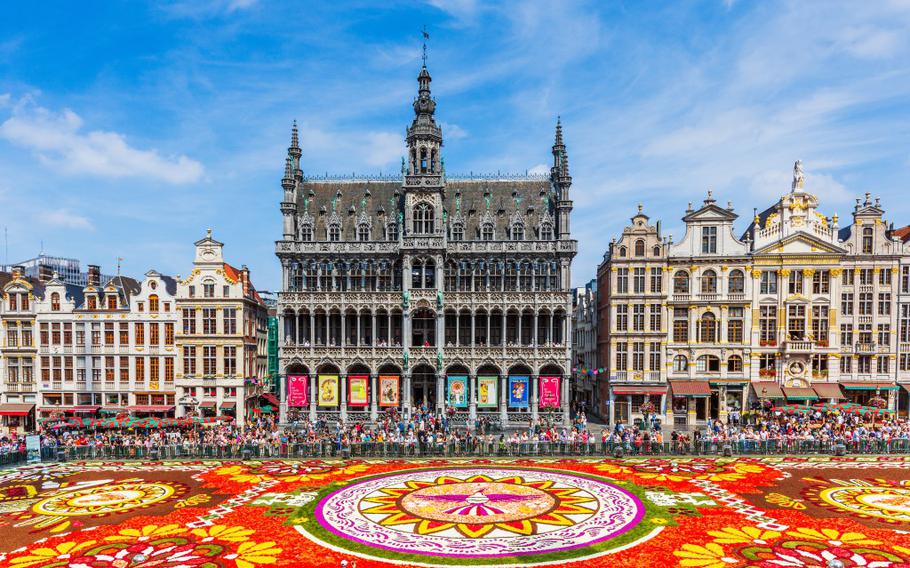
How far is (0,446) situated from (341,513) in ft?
84.9

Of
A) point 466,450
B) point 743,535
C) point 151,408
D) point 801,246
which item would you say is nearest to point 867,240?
point 801,246

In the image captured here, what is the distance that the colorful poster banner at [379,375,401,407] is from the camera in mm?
55969

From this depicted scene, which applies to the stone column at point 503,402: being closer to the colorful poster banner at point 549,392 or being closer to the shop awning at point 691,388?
the colorful poster banner at point 549,392

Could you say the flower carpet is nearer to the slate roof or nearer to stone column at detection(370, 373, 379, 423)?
stone column at detection(370, 373, 379, 423)

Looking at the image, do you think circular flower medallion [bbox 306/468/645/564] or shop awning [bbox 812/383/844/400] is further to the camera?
shop awning [bbox 812/383/844/400]

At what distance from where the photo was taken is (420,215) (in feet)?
188

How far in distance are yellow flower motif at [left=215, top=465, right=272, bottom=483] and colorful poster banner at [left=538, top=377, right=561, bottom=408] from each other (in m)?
28.4

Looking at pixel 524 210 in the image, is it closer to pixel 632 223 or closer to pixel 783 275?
pixel 632 223

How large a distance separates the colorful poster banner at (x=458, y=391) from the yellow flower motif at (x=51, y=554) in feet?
117

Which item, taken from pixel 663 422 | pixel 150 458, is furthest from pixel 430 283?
pixel 150 458

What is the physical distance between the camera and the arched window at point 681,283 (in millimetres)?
54469

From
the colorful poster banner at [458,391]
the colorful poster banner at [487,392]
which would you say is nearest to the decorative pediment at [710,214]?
the colorful poster banner at [487,392]

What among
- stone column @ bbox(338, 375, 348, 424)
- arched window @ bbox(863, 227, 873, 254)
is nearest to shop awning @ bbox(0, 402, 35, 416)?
stone column @ bbox(338, 375, 348, 424)

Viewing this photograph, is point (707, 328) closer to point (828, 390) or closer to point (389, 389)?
point (828, 390)
